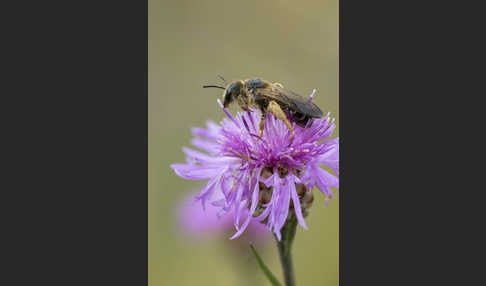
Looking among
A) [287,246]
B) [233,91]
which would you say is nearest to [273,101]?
[233,91]

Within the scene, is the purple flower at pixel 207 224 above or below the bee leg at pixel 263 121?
below

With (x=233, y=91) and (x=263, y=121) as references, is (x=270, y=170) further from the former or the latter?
(x=233, y=91)

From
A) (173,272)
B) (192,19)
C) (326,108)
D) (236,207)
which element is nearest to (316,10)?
(326,108)

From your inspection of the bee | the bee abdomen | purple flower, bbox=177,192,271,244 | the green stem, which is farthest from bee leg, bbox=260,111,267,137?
purple flower, bbox=177,192,271,244

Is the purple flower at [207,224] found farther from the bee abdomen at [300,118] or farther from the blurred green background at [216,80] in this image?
the bee abdomen at [300,118]

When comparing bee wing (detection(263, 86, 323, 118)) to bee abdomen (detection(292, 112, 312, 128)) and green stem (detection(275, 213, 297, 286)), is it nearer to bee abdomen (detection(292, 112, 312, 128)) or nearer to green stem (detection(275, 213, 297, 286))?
bee abdomen (detection(292, 112, 312, 128))

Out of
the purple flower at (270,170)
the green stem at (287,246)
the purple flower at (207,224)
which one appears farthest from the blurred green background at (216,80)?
the green stem at (287,246)
